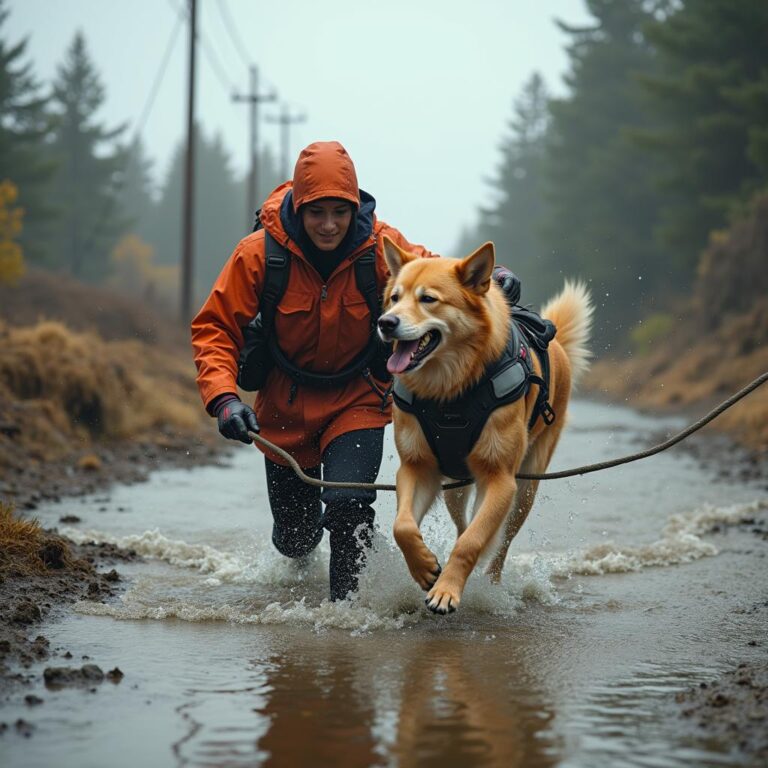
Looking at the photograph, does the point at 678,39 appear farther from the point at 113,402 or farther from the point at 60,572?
the point at 60,572

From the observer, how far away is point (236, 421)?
507 centimetres

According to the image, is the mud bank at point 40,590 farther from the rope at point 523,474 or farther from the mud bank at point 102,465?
the mud bank at point 102,465

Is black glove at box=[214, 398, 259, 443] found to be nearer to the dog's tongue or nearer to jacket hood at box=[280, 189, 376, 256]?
the dog's tongue

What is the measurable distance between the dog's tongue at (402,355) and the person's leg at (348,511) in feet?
2.20

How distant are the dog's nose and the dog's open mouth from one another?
0.64 ft

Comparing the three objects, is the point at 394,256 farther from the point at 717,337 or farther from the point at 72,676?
the point at 717,337

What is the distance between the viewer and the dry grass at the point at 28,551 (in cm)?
538

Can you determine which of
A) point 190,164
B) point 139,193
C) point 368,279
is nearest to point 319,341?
point 368,279

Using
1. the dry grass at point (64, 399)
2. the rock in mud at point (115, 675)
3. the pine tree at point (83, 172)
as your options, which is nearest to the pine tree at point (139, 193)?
the pine tree at point (83, 172)

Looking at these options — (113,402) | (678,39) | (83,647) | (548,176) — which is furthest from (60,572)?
(548,176)

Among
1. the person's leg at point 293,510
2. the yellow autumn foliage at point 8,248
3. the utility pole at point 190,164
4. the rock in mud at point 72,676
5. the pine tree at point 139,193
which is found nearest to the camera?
the rock in mud at point 72,676

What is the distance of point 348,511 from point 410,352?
884 mm

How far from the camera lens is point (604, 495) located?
1002cm

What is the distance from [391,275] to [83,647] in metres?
2.26
